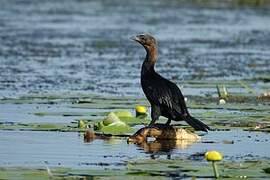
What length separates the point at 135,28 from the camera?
3275cm

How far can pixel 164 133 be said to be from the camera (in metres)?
13.2

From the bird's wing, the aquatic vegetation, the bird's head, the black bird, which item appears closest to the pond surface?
the black bird

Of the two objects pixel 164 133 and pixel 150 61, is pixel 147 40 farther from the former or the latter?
pixel 164 133

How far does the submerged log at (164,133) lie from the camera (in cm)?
1296

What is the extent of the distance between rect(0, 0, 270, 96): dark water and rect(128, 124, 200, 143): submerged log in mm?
4614

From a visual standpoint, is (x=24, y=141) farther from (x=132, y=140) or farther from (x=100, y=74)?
(x=100, y=74)

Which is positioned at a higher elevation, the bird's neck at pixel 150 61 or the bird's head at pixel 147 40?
the bird's head at pixel 147 40

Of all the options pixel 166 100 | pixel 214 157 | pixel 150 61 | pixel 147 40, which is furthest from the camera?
pixel 147 40

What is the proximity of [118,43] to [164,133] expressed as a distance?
15.3 meters

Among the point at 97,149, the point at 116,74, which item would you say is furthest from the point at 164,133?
the point at 116,74

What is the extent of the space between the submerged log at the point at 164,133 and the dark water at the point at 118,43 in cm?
461

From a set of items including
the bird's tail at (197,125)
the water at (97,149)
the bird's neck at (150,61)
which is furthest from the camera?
the bird's neck at (150,61)

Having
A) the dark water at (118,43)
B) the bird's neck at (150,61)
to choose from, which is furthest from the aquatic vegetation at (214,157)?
the dark water at (118,43)

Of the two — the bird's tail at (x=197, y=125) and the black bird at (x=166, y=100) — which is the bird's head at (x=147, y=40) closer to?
the black bird at (x=166, y=100)
